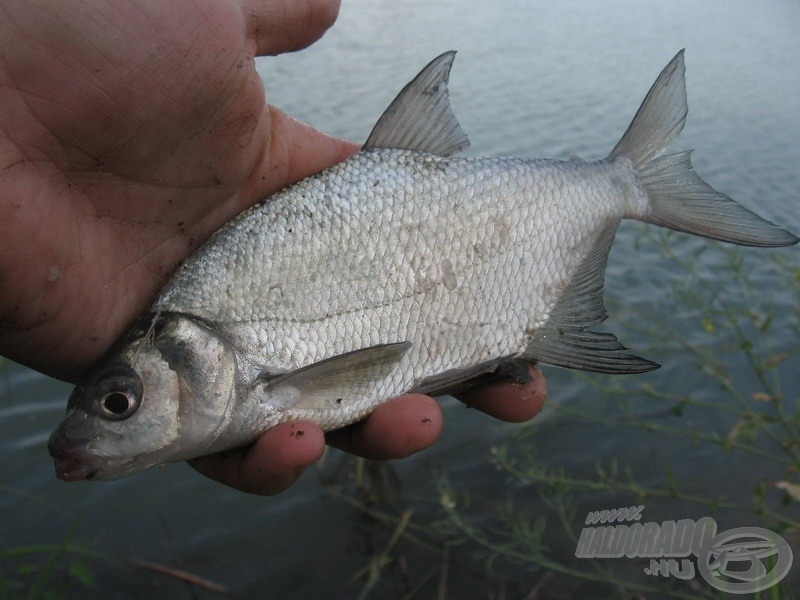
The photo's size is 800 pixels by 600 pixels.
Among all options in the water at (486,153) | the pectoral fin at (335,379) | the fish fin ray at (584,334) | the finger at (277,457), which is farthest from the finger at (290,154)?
the water at (486,153)

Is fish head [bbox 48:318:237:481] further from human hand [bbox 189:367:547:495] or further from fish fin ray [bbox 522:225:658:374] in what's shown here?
fish fin ray [bbox 522:225:658:374]

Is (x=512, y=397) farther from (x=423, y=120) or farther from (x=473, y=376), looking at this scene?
(x=423, y=120)

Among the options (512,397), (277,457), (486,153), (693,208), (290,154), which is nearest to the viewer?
(277,457)

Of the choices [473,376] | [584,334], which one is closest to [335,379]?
[473,376]

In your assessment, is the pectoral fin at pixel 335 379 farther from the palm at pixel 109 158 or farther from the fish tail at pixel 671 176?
the fish tail at pixel 671 176

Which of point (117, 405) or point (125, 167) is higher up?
point (125, 167)

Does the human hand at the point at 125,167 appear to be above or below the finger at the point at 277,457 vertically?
above

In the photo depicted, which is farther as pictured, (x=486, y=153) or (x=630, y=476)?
(x=486, y=153)
